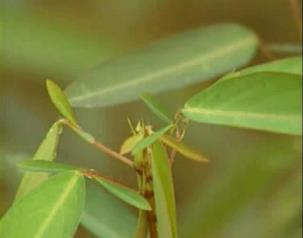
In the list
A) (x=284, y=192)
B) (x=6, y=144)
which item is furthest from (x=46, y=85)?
(x=284, y=192)

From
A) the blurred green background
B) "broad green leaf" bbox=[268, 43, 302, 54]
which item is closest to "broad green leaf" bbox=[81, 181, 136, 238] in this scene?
the blurred green background

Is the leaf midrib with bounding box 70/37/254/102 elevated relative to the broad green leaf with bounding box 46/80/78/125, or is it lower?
lower

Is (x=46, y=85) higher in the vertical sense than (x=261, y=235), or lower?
higher

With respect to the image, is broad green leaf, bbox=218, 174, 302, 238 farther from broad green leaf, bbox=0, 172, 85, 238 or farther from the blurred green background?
broad green leaf, bbox=0, 172, 85, 238

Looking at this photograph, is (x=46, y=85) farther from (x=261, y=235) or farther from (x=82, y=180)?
(x=261, y=235)

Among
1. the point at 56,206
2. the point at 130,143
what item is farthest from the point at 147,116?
the point at 56,206

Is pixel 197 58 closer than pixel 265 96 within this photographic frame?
No
